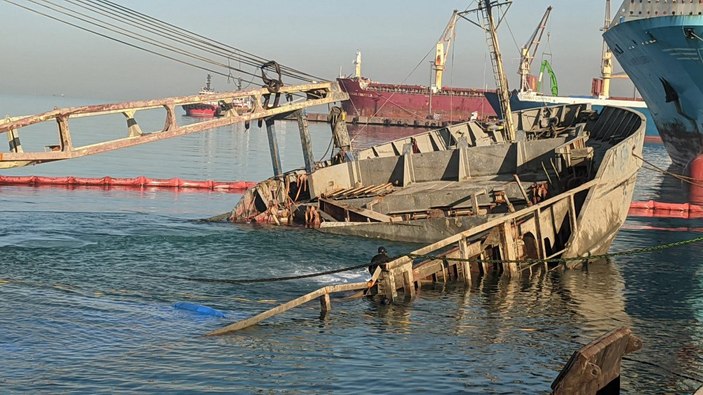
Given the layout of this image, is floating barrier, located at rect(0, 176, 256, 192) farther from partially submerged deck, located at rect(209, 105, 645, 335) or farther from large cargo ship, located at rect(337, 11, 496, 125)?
large cargo ship, located at rect(337, 11, 496, 125)

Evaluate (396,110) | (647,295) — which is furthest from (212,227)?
(396,110)

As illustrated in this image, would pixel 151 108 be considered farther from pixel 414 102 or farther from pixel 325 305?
pixel 414 102

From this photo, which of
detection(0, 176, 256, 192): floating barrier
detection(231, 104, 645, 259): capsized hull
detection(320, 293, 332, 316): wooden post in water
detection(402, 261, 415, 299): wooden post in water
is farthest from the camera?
detection(0, 176, 256, 192): floating barrier

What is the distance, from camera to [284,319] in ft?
53.6

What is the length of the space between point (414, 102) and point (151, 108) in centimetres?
12243

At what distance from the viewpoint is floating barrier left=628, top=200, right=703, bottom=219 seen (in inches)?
1475

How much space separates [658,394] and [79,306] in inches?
443

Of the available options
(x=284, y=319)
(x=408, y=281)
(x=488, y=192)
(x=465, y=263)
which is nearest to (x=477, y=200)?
(x=488, y=192)

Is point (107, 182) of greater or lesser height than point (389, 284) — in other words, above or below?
above

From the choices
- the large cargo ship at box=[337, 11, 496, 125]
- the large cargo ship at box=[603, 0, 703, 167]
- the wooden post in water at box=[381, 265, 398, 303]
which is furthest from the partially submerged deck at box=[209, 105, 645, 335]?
the large cargo ship at box=[337, 11, 496, 125]

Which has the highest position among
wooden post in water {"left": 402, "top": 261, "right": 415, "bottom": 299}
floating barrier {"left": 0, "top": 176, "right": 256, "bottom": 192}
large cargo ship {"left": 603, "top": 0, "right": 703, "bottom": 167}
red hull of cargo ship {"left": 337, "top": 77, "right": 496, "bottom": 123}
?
red hull of cargo ship {"left": 337, "top": 77, "right": 496, "bottom": 123}

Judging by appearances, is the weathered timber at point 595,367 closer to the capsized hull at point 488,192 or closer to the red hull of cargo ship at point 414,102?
the capsized hull at point 488,192

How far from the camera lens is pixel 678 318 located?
17688mm

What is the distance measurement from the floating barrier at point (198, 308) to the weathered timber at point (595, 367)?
8.68 m
